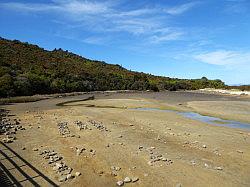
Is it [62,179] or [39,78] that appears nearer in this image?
[62,179]

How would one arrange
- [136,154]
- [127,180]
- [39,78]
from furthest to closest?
[39,78] → [136,154] → [127,180]

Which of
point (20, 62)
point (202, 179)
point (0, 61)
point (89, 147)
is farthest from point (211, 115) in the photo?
point (20, 62)

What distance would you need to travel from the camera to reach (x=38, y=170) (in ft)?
50.6

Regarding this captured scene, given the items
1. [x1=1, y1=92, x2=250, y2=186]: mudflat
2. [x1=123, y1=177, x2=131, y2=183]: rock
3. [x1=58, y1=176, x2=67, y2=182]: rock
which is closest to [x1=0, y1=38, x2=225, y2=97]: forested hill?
[x1=1, y1=92, x2=250, y2=186]: mudflat

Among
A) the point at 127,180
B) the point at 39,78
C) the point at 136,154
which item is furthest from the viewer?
the point at 39,78

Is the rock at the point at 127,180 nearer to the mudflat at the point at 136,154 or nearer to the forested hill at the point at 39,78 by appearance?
the mudflat at the point at 136,154

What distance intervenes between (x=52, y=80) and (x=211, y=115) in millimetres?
67035

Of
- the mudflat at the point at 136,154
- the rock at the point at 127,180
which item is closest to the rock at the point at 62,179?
the mudflat at the point at 136,154

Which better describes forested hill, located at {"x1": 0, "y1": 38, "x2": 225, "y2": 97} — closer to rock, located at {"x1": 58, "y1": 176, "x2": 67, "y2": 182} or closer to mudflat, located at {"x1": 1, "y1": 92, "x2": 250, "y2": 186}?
mudflat, located at {"x1": 1, "y1": 92, "x2": 250, "y2": 186}

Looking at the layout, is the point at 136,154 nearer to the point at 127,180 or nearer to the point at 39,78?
the point at 127,180

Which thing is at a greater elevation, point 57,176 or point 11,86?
point 11,86

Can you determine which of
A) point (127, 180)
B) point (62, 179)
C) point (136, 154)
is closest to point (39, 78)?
point (136, 154)

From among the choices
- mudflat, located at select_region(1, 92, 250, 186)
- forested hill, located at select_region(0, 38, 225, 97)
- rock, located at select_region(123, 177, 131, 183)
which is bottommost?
rock, located at select_region(123, 177, 131, 183)

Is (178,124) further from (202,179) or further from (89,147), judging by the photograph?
(202,179)
